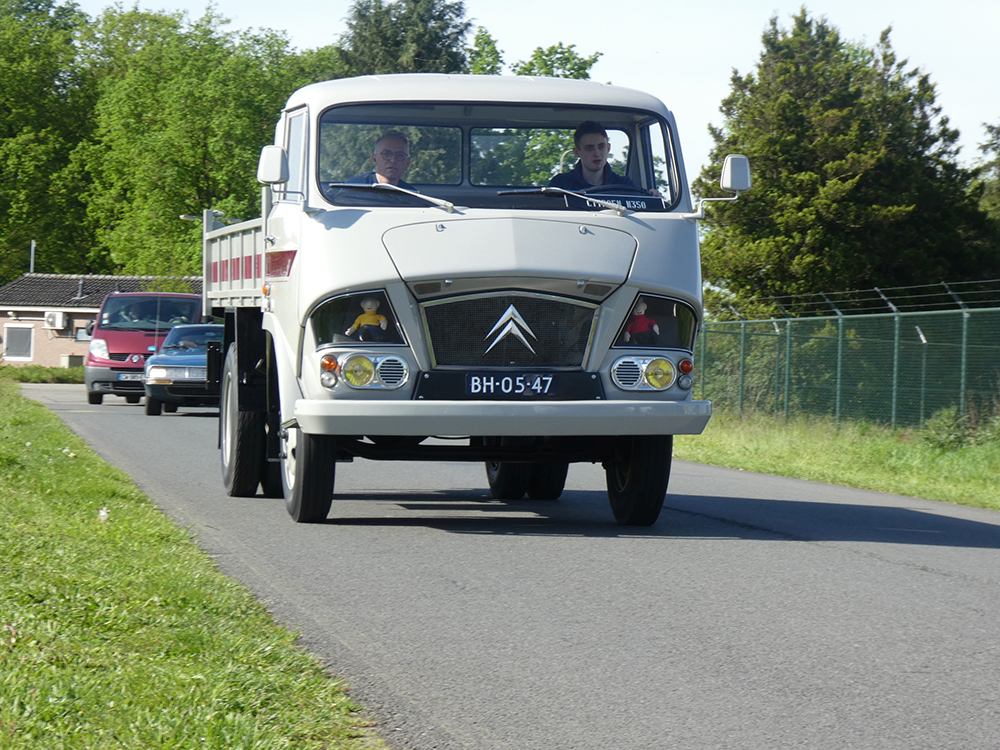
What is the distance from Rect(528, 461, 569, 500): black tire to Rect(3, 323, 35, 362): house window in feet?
214

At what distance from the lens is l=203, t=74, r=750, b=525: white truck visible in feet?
27.2

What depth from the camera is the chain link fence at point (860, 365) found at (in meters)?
20.4

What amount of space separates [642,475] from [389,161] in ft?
8.48

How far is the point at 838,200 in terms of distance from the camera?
40812 millimetres

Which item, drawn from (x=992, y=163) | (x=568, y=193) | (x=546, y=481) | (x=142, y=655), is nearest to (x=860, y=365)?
(x=546, y=481)

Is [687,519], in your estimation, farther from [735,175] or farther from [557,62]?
[557,62]

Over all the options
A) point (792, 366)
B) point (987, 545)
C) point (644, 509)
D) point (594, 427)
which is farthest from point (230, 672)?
point (792, 366)

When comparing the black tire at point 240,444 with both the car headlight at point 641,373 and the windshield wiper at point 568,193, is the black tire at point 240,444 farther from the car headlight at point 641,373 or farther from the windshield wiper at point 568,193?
the car headlight at point 641,373

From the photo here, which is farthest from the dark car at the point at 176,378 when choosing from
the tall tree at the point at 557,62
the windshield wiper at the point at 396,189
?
the tall tree at the point at 557,62

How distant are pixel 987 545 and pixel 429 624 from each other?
15.5 ft

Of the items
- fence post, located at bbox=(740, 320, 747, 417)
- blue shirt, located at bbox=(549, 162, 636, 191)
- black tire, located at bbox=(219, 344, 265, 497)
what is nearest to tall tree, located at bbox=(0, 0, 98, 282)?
fence post, located at bbox=(740, 320, 747, 417)

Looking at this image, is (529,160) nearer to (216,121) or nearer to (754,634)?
(754,634)

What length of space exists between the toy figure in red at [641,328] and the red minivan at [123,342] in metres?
19.8

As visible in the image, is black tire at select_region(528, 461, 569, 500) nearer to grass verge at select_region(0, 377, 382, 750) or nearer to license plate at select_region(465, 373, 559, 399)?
license plate at select_region(465, 373, 559, 399)
